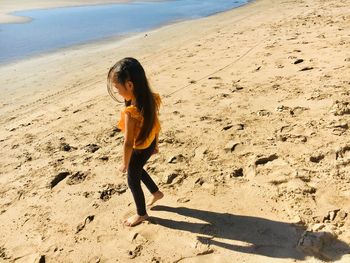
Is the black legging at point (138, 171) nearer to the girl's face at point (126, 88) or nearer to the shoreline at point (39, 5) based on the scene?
the girl's face at point (126, 88)

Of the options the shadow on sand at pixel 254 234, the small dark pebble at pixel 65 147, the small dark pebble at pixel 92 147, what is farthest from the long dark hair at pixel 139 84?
the small dark pebble at pixel 65 147

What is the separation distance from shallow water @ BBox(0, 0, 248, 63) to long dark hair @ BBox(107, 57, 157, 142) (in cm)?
970

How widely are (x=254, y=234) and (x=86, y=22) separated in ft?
54.1

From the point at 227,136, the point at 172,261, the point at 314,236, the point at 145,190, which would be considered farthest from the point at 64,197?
the point at 314,236

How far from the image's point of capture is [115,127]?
19.3ft

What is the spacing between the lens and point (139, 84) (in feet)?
10.3

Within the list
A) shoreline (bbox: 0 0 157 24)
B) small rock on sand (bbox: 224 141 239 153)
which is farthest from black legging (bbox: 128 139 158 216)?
shoreline (bbox: 0 0 157 24)

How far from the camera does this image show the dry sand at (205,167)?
332cm

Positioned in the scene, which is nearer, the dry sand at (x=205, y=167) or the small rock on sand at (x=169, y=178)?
the dry sand at (x=205, y=167)

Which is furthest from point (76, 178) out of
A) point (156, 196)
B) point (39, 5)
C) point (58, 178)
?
point (39, 5)

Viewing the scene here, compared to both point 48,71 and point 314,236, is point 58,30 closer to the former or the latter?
point 48,71

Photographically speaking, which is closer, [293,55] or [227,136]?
[227,136]

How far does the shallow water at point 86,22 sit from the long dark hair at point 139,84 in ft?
31.8

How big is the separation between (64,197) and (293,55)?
5.03 m
